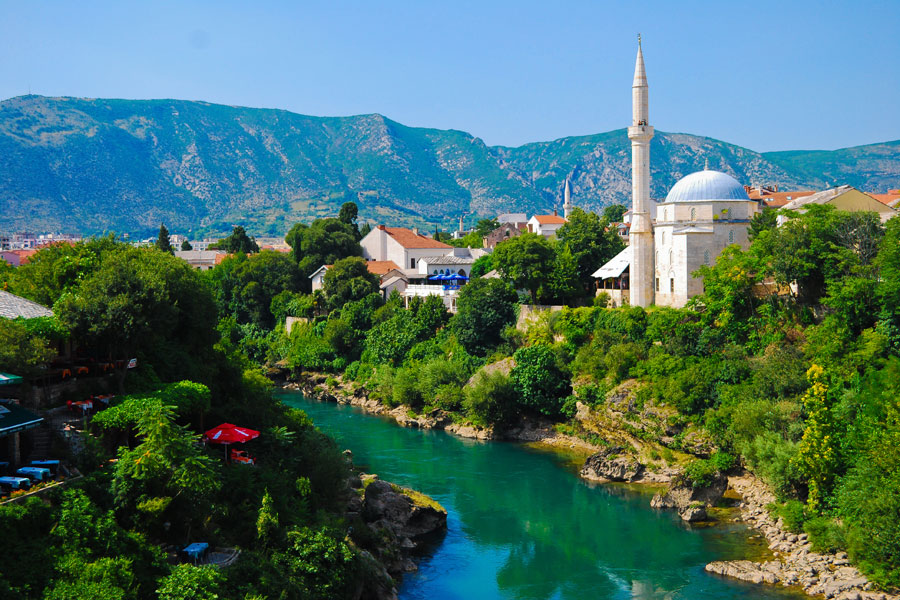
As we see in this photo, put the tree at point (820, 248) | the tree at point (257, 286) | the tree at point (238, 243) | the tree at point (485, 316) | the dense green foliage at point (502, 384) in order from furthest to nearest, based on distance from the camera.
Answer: the tree at point (238, 243) < the tree at point (257, 286) < the tree at point (485, 316) < the tree at point (820, 248) < the dense green foliage at point (502, 384)

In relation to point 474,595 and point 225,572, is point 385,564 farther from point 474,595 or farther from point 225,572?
point 225,572

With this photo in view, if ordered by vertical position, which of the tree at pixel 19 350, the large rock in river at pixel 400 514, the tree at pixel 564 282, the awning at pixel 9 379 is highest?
the tree at pixel 564 282

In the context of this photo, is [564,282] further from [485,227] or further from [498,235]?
[485,227]

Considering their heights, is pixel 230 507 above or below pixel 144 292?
below

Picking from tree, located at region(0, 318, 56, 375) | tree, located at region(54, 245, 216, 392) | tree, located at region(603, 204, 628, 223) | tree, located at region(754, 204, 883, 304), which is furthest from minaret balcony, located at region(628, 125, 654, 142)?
tree, located at region(603, 204, 628, 223)

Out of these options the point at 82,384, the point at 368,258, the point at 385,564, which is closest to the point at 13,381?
the point at 82,384

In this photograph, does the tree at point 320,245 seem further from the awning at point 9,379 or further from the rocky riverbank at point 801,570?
the awning at point 9,379

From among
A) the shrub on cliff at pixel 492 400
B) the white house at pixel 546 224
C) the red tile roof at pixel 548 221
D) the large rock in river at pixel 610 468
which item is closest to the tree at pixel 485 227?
the white house at pixel 546 224

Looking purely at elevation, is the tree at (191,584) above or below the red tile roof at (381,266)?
below
